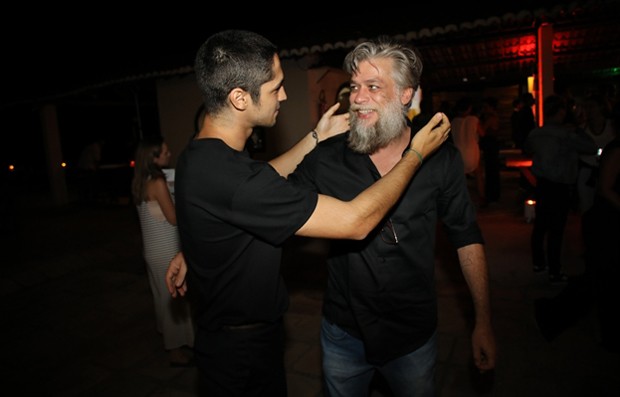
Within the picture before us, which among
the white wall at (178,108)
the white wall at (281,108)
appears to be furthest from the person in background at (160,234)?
the white wall at (178,108)

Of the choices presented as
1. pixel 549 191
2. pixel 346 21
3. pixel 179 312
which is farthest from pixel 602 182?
pixel 346 21

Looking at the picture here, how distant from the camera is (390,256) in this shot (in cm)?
197

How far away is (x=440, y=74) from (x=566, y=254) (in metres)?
10.6

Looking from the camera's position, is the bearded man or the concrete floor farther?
the concrete floor

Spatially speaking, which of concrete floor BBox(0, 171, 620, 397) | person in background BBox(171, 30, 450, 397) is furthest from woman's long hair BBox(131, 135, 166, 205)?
person in background BBox(171, 30, 450, 397)

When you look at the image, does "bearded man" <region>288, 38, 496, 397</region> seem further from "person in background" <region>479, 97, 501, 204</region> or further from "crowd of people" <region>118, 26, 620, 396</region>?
"person in background" <region>479, 97, 501, 204</region>

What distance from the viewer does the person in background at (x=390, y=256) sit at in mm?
1969

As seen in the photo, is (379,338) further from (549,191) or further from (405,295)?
(549,191)

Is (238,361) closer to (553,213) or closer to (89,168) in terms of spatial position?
(553,213)

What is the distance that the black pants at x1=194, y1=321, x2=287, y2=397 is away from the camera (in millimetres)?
1807

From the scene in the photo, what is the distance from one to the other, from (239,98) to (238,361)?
1.16 meters

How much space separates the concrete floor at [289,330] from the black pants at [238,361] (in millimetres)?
1649

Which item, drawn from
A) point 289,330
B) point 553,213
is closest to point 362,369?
point 289,330

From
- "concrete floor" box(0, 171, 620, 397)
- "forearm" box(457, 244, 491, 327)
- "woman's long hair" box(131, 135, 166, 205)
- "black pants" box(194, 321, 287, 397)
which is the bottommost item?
"concrete floor" box(0, 171, 620, 397)
